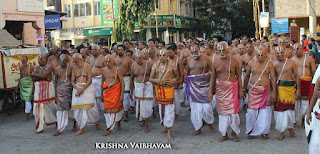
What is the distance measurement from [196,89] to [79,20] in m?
30.9

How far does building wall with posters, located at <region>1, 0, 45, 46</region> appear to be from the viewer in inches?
587

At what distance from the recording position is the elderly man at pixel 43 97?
7.61m

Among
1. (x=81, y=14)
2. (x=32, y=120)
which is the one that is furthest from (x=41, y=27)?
(x=81, y=14)

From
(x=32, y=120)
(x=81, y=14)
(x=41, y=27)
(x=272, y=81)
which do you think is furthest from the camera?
(x=81, y=14)

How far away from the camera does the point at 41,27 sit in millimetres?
16688

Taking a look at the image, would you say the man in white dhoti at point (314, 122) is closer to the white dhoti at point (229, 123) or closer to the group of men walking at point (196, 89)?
the group of men walking at point (196, 89)

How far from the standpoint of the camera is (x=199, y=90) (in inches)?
273

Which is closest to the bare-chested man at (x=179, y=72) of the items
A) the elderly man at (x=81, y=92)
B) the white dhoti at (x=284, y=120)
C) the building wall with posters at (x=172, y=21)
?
the elderly man at (x=81, y=92)

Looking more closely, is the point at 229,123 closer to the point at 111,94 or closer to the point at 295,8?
the point at 111,94

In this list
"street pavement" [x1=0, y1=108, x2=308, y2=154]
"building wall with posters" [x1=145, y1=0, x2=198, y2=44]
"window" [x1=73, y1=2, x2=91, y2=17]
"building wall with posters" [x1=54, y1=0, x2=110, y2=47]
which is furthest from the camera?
"window" [x1=73, y1=2, x2=91, y2=17]

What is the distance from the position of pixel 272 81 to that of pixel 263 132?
968 mm

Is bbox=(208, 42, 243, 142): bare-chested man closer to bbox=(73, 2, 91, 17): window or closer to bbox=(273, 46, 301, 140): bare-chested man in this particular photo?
bbox=(273, 46, 301, 140): bare-chested man

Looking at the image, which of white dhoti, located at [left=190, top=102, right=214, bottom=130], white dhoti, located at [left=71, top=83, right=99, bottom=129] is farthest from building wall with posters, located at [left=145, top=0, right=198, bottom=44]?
white dhoti, located at [left=190, top=102, right=214, bottom=130]

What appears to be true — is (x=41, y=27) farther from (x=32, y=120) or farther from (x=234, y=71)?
(x=234, y=71)
